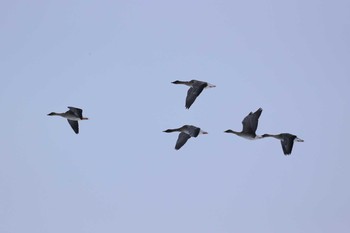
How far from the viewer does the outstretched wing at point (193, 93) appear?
39.7 metres

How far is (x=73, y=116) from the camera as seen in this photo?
42.7m

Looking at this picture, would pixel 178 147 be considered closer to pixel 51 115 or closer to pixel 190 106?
pixel 190 106

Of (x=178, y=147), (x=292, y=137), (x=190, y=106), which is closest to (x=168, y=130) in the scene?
(x=178, y=147)

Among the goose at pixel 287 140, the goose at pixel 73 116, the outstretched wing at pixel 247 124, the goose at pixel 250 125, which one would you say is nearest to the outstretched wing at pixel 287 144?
the goose at pixel 287 140

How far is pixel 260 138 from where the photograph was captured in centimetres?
4053

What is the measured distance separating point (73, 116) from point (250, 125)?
33.2ft

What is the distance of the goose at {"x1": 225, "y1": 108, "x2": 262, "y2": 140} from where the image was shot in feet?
128

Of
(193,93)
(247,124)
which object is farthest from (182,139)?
(247,124)

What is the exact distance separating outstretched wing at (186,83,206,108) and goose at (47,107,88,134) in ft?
19.5

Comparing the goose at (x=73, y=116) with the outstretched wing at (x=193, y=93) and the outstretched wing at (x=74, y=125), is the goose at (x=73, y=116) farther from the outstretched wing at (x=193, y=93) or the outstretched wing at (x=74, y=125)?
the outstretched wing at (x=193, y=93)

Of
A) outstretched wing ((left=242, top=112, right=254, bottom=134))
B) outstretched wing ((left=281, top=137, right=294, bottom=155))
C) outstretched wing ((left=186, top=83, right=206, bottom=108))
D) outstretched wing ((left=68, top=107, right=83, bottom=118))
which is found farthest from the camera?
outstretched wing ((left=68, top=107, right=83, bottom=118))

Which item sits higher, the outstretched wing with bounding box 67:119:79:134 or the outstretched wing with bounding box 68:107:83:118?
the outstretched wing with bounding box 68:107:83:118

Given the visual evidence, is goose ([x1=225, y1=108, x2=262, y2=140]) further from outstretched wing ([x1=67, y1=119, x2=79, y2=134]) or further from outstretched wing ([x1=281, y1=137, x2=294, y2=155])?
outstretched wing ([x1=67, y1=119, x2=79, y2=134])

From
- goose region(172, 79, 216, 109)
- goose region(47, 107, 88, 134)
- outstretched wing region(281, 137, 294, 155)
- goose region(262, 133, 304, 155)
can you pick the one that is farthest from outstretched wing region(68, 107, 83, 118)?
outstretched wing region(281, 137, 294, 155)
